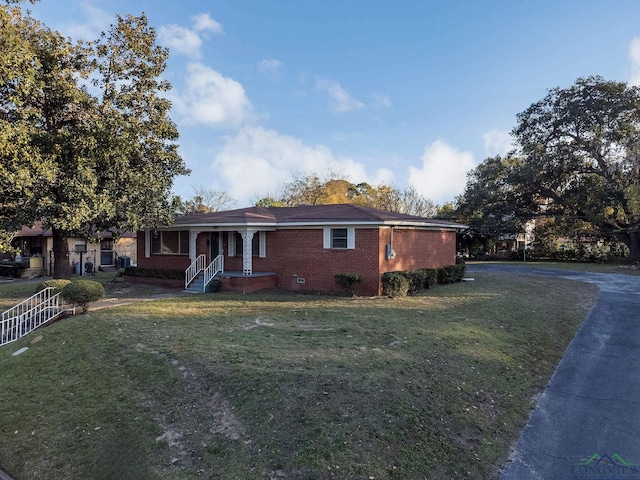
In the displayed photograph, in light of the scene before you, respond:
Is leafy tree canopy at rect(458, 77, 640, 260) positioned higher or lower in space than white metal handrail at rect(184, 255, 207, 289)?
higher

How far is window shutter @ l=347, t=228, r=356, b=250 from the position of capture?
48.1 feet

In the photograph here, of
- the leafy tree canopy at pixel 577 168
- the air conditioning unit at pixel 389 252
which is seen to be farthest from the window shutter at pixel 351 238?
the leafy tree canopy at pixel 577 168

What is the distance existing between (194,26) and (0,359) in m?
13.4

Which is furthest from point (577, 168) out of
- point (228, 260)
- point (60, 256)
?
point (60, 256)

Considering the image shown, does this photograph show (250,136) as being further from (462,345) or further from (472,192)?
(462,345)

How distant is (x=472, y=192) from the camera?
36844mm

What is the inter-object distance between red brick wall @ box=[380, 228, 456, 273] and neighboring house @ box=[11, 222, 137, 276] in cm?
1668

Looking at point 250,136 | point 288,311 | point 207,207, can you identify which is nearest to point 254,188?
point 207,207

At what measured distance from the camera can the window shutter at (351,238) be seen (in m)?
14.7

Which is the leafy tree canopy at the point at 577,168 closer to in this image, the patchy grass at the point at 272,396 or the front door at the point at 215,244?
the patchy grass at the point at 272,396

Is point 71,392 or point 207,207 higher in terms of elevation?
point 207,207

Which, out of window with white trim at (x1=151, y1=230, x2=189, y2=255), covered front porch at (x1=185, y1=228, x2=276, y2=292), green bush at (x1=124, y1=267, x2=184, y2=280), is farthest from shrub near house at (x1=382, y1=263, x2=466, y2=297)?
window with white trim at (x1=151, y1=230, x2=189, y2=255)

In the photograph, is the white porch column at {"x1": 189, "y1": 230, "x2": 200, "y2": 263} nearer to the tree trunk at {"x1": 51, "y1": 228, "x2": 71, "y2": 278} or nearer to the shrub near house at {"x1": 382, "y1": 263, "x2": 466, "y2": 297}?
the tree trunk at {"x1": 51, "y1": 228, "x2": 71, "y2": 278}

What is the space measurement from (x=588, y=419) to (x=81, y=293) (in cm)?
1221
